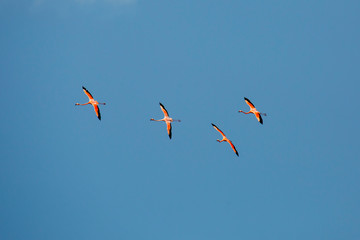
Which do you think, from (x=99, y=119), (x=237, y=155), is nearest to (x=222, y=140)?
(x=237, y=155)

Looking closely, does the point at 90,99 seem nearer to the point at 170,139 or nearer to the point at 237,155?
the point at 170,139

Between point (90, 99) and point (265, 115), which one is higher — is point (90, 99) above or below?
above

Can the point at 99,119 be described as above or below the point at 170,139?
above

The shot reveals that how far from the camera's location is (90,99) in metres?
49.5

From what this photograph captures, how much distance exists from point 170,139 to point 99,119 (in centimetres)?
623

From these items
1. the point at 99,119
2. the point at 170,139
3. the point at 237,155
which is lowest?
the point at 237,155

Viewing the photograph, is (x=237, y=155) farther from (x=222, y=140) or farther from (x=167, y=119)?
(x=167, y=119)

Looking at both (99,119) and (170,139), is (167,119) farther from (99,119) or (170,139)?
(99,119)

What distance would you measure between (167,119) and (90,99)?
267 inches

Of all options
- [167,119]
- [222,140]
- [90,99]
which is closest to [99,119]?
[90,99]

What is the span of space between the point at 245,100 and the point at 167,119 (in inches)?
273

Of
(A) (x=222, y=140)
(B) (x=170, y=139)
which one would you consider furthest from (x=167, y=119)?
(A) (x=222, y=140)

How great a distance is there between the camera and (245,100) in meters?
50.2

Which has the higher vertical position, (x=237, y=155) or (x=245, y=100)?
(x=245, y=100)
